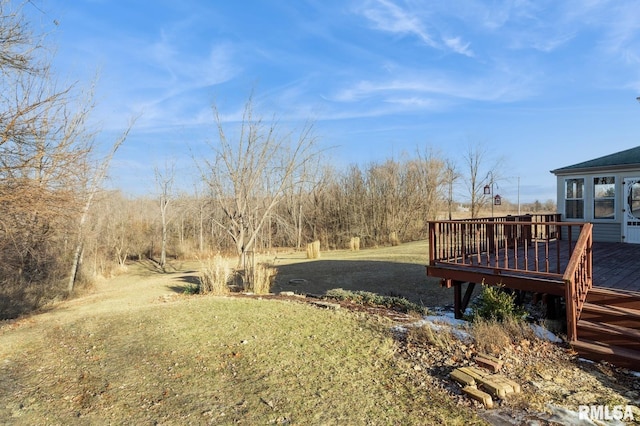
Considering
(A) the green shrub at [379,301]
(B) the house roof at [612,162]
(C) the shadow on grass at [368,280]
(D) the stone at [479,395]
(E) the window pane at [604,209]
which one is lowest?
(C) the shadow on grass at [368,280]

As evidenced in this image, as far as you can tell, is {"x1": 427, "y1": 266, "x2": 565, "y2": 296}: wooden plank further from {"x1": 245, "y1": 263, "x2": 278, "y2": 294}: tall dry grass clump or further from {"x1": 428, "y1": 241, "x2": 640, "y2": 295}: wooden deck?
{"x1": 245, "y1": 263, "x2": 278, "y2": 294}: tall dry grass clump

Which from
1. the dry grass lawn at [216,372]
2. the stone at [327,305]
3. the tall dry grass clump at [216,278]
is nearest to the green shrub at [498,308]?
the dry grass lawn at [216,372]

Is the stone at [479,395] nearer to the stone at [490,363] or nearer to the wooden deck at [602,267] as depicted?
the stone at [490,363]

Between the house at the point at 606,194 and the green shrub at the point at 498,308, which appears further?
the house at the point at 606,194

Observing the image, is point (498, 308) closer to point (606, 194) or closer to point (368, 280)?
point (368, 280)

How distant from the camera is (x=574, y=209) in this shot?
9875 millimetres

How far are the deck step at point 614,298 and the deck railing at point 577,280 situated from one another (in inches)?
3.2

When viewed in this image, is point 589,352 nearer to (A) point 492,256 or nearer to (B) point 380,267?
(A) point 492,256

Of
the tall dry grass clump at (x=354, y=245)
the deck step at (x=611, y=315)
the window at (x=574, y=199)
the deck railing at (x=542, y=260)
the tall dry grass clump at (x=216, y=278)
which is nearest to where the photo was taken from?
the deck step at (x=611, y=315)

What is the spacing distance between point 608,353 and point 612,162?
7.36 metres

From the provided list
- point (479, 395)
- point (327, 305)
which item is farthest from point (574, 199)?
point (479, 395)

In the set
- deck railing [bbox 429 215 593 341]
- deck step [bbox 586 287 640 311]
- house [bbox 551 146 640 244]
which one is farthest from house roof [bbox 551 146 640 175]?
deck step [bbox 586 287 640 311]

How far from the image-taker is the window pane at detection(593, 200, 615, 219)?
9.27m

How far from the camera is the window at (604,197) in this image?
30.2ft
